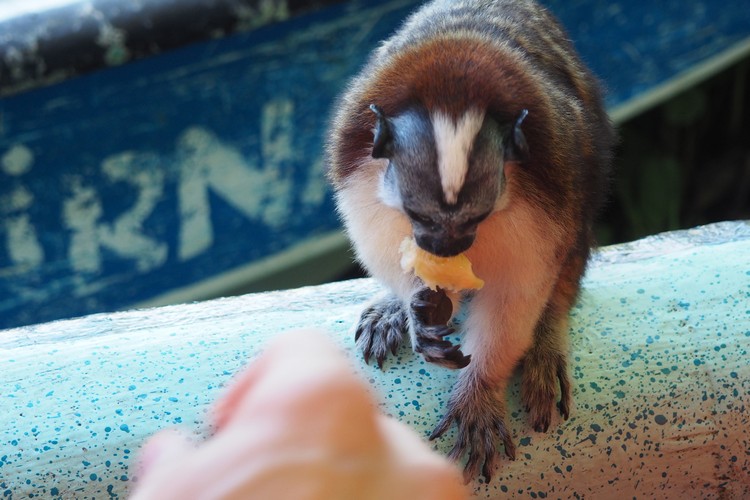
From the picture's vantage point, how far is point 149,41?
3.16 m

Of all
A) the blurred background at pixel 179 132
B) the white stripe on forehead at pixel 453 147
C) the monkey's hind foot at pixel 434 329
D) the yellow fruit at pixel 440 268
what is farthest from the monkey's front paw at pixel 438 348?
the blurred background at pixel 179 132

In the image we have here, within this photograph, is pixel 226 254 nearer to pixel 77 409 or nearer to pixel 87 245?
pixel 87 245

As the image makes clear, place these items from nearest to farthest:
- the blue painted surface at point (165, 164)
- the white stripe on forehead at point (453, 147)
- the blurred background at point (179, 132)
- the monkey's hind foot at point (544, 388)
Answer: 1. the white stripe on forehead at point (453, 147)
2. the monkey's hind foot at point (544, 388)
3. the blurred background at point (179, 132)
4. the blue painted surface at point (165, 164)

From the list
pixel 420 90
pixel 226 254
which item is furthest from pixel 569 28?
pixel 420 90

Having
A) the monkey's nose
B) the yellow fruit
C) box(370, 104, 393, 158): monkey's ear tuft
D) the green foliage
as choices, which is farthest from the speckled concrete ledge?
the green foliage

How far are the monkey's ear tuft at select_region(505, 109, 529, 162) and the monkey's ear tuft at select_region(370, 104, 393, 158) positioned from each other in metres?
0.23

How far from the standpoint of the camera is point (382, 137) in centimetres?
174

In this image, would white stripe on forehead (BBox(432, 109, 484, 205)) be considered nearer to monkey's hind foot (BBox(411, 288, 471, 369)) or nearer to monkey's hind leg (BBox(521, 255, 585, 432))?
monkey's hind foot (BBox(411, 288, 471, 369))

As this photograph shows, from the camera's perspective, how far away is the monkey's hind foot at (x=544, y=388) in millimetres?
1858

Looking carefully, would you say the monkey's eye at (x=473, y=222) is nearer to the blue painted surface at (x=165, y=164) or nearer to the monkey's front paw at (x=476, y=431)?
the monkey's front paw at (x=476, y=431)

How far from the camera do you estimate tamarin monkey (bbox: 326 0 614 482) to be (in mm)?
1685

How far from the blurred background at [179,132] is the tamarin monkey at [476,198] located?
53.8 inches

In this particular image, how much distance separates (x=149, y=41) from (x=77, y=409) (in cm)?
171

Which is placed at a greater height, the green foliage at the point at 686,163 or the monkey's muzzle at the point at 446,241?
the monkey's muzzle at the point at 446,241
